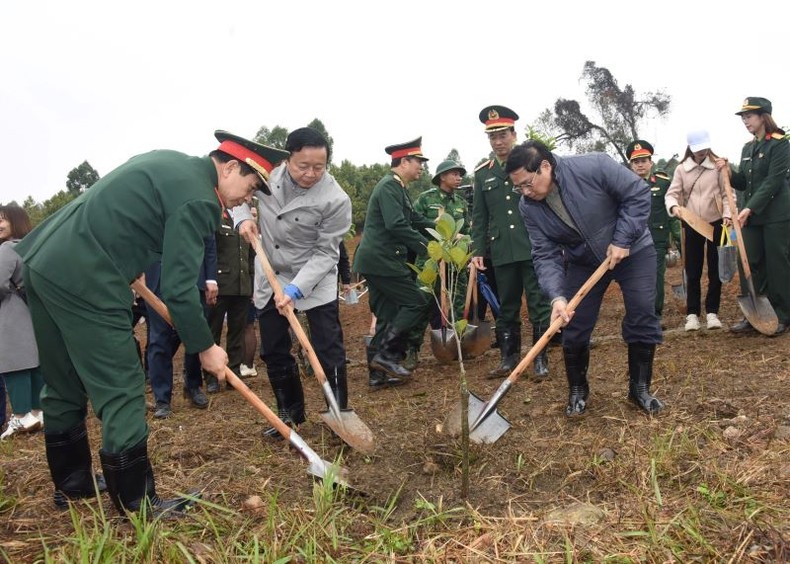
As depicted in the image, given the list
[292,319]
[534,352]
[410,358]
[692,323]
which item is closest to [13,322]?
[292,319]

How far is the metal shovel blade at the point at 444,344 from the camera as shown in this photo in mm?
5758

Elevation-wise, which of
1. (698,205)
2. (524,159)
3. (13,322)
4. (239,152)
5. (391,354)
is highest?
(239,152)

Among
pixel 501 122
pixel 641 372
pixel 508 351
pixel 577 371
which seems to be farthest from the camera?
pixel 508 351

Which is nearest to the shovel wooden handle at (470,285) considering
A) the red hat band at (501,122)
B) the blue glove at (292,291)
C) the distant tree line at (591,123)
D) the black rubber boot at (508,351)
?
the black rubber boot at (508,351)

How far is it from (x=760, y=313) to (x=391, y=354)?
317 cm

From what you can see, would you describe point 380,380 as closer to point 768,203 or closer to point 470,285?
point 470,285

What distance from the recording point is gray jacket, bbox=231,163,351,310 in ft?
12.0

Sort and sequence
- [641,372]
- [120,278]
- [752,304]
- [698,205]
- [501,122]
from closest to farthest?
1. [120,278]
2. [641,372]
3. [501,122]
4. [752,304]
5. [698,205]

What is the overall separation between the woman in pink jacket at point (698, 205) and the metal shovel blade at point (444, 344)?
2288 mm

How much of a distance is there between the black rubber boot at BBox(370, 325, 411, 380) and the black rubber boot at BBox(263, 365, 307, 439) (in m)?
1.45

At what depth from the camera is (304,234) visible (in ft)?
12.1

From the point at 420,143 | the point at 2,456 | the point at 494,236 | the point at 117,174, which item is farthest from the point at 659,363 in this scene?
the point at 2,456

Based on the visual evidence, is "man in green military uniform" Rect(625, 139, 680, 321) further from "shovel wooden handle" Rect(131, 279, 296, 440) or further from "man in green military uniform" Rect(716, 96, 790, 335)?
"shovel wooden handle" Rect(131, 279, 296, 440)

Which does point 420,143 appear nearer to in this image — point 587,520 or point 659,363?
point 659,363
